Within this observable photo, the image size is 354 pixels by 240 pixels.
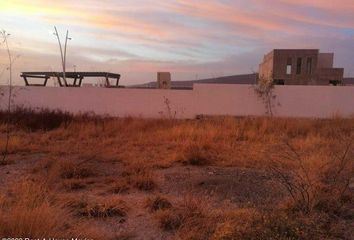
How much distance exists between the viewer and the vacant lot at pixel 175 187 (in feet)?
17.3

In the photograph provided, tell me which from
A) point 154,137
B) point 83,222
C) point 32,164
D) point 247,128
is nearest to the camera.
Result: point 83,222

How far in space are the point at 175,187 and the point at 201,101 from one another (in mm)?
17128

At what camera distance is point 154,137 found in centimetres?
1520

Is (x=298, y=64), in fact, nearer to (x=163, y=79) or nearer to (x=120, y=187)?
(x=163, y=79)

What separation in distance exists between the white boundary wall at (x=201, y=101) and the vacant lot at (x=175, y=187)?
9.24 meters

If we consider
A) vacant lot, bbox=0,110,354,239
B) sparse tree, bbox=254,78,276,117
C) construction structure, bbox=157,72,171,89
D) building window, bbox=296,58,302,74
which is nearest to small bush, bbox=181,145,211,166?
vacant lot, bbox=0,110,354,239

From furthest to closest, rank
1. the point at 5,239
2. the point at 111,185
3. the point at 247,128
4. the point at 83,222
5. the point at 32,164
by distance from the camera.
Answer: the point at 247,128
the point at 32,164
the point at 111,185
the point at 83,222
the point at 5,239

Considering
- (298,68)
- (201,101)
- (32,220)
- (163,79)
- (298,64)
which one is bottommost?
(32,220)

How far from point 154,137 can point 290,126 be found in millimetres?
6317

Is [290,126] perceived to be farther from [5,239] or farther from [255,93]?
[5,239]

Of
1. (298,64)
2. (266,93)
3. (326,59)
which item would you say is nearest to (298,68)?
(298,64)

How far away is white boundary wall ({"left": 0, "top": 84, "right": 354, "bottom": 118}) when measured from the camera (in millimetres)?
24938

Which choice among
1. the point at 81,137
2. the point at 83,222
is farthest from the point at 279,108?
the point at 83,222

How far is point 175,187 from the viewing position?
8.30 m
